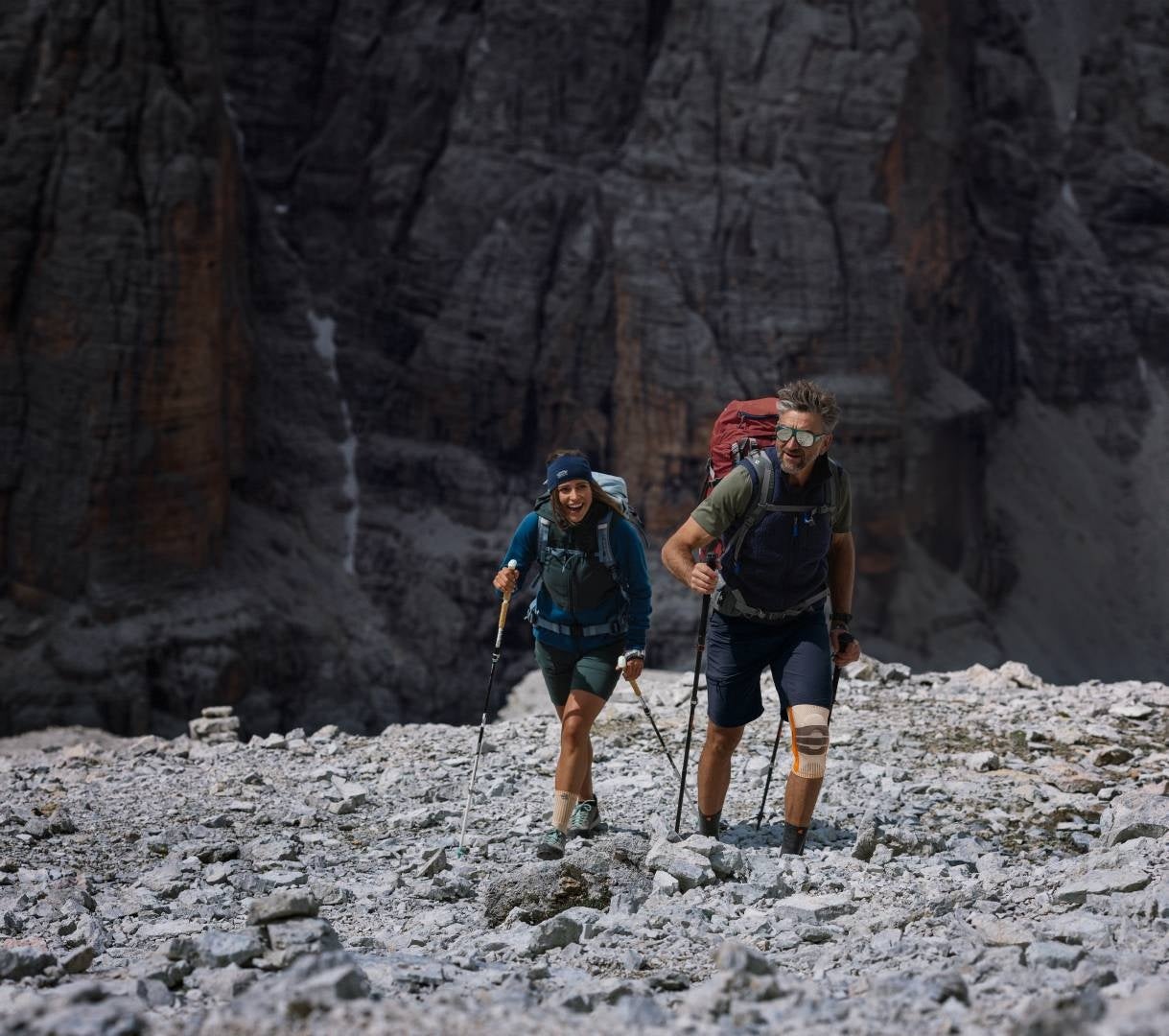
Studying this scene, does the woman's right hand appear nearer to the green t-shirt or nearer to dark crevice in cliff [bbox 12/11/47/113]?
the green t-shirt

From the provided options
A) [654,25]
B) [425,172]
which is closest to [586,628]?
[654,25]

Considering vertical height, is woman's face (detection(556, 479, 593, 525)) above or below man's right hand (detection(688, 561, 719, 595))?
above

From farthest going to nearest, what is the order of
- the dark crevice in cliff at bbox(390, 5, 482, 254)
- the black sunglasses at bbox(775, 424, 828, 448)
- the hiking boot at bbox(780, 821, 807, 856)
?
the dark crevice in cliff at bbox(390, 5, 482, 254) → the hiking boot at bbox(780, 821, 807, 856) → the black sunglasses at bbox(775, 424, 828, 448)

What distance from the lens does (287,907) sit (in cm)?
562

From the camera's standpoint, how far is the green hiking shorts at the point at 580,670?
783 centimetres

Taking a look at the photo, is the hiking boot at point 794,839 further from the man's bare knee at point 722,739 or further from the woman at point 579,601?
the woman at point 579,601

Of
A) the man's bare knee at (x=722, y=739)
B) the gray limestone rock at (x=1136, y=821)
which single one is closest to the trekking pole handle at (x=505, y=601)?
the man's bare knee at (x=722, y=739)

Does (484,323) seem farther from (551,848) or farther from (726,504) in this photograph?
(726,504)

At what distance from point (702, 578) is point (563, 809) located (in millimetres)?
1717

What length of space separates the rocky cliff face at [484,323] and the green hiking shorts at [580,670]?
31492 mm

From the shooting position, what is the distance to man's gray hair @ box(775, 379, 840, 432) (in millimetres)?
6863

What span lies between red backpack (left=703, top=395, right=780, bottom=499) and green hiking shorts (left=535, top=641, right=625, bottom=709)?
106cm

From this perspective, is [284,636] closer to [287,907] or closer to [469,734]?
[469,734]

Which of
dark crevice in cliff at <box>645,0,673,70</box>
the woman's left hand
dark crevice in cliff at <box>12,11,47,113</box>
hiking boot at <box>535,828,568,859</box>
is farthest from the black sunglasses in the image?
dark crevice in cliff at <box>645,0,673,70</box>
